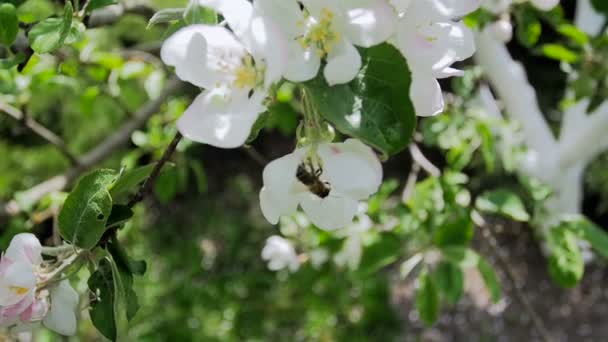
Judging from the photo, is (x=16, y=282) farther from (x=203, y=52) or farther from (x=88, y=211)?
(x=203, y=52)

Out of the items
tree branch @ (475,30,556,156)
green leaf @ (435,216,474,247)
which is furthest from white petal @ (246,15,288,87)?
tree branch @ (475,30,556,156)

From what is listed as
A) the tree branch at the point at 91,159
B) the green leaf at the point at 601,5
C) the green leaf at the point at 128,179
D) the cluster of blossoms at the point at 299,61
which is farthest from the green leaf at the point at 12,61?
the green leaf at the point at 601,5

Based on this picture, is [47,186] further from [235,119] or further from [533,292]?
[533,292]

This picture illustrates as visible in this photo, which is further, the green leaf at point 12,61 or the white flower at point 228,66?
the green leaf at point 12,61

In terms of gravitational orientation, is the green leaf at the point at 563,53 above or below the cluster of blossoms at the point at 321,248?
above

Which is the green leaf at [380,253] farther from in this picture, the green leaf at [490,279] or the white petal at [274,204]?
the white petal at [274,204]
